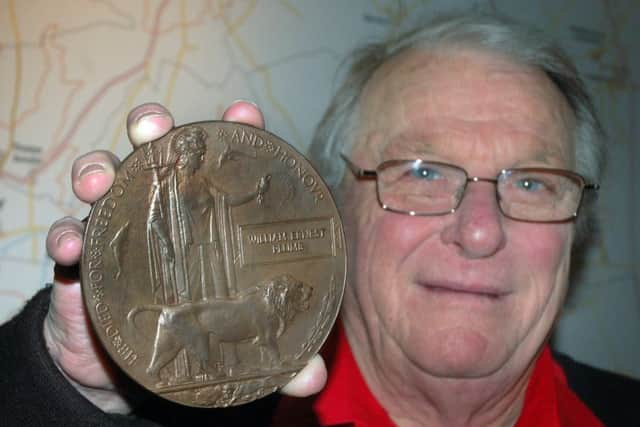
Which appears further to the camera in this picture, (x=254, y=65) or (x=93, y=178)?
(x=254, y=65)

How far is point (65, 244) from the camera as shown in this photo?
101cm

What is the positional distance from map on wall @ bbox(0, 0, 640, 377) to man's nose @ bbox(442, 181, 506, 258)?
67 cm

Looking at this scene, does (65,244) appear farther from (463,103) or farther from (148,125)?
(463,103)

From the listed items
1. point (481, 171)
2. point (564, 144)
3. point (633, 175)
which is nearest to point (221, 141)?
point (481, 171)

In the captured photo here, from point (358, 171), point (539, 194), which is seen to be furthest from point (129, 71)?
point (539, 194)

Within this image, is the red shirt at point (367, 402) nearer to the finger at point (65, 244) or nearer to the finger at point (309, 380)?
the finger at point (309, 380)

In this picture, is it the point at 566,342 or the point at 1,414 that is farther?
the point at 566,342

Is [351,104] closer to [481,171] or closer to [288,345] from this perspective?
[481,171]

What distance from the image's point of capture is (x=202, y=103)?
1.80 metres

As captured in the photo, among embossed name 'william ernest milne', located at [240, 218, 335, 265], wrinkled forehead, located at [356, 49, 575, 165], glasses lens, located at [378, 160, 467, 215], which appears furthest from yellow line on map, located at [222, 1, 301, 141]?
embossed name 'william ernest milne', located at [240, 218, 335, 265]

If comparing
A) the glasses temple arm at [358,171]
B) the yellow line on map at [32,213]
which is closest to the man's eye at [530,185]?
the glasses temple arm at [358,171]

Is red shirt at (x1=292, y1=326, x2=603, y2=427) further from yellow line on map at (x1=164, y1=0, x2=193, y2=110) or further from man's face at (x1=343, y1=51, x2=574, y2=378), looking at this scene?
yellow line on map at (x1=164, y1=0, x2=193, y2=110)

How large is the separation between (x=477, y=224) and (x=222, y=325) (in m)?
0.56

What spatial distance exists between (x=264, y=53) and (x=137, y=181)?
0.99 m
